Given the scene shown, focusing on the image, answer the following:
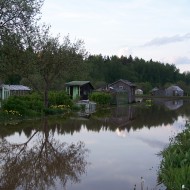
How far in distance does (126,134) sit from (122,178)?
11126mm

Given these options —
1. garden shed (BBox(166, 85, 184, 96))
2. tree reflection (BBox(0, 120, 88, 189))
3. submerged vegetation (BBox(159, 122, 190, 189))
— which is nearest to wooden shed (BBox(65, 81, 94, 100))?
tree reflection (BBox(0, 120, 88, 189))

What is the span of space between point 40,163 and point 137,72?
14626 cm

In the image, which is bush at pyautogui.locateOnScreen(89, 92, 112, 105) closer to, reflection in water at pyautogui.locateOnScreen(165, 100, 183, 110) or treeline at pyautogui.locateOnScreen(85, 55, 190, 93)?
reflection in water at pyautogui.locateOnScreen(165, 100, 183, 110)

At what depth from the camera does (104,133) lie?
23234mm

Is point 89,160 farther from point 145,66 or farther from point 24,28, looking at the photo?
point 145,66

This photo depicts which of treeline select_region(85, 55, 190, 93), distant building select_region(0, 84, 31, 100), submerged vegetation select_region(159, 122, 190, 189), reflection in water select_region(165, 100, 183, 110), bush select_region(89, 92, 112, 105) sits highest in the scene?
treeline select_region(85, 55, 190, 93)

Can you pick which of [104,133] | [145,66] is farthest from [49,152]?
[145,66]

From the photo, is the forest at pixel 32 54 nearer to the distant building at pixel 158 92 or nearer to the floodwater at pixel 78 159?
the floodwater at pixel 78 159

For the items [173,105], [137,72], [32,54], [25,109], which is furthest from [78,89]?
[137,72]

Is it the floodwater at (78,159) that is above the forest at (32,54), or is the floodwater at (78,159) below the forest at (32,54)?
below

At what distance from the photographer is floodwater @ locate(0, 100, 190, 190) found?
37.2ft

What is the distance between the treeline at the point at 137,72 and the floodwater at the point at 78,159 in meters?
100

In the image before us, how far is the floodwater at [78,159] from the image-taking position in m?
11.4

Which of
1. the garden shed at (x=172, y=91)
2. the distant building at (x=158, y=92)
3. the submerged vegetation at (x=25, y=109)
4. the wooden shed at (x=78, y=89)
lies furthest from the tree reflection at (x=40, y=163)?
the garden shed at (x=172, y=91)
